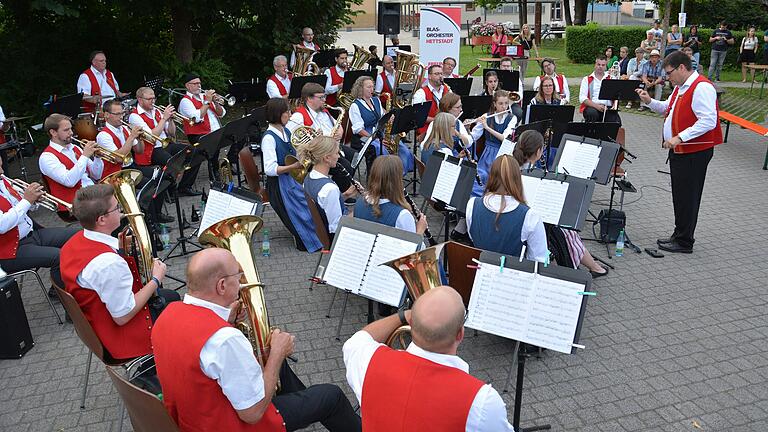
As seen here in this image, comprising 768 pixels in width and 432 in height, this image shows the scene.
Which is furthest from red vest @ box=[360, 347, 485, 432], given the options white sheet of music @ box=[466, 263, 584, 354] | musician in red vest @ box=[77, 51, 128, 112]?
musician in red vest @ box=[77, 51, 128, 112]

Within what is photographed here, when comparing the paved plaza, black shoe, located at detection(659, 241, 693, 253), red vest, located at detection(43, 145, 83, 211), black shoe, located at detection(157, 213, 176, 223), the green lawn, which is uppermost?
red vest, located at detection(43, 145, 83, 211)

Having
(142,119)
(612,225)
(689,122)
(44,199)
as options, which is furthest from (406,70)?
(44,199)

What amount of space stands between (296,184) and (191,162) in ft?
4.08

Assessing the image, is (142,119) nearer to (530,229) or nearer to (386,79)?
(386,79)

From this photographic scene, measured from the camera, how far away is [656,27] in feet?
73.7

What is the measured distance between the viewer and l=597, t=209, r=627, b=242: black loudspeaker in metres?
6.96

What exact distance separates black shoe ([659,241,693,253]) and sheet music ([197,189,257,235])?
4.77 metres

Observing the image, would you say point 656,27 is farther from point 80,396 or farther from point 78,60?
point 80,396

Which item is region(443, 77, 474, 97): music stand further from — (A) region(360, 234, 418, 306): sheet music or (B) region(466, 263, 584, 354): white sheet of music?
(B) region(466, 263, 584, 354): white sheet of music

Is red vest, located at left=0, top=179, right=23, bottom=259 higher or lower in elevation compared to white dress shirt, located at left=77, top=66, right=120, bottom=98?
lower

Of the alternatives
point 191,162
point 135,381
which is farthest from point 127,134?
point 135,381

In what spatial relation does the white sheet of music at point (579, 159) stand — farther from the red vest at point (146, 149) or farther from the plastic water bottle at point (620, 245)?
the red vest at point (146, 149)

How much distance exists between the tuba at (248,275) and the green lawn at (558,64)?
766 inches

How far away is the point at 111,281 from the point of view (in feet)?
12.2
